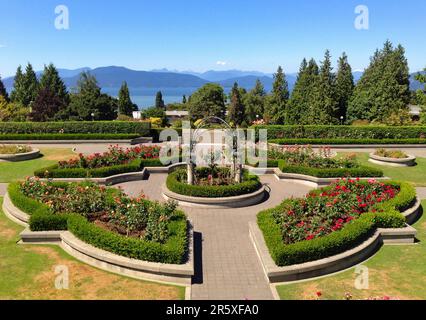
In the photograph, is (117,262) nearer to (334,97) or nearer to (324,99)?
(324,99)

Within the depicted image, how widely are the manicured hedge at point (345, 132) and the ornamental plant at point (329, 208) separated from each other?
15.6 m

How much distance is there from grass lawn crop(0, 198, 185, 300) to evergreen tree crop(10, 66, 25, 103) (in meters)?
59.8

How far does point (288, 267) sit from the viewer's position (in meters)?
9.30

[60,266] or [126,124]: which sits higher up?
[126,124]

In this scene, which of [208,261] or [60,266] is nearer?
[60,266]

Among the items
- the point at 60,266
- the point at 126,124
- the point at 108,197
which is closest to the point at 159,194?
the point at 108,197

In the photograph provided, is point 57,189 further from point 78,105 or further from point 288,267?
point 78,105

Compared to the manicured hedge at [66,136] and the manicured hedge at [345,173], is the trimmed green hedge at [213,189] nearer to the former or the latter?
the manicured hedge at [345,173]

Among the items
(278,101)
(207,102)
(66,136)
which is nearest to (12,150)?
(66,136)

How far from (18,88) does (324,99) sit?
2026 inches

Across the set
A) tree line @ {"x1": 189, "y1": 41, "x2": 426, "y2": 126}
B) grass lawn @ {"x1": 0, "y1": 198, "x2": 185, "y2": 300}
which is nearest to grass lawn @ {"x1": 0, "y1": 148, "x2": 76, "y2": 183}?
grass lawn @ {"x1": 0, "y1": 198, "x2": 185, "y2": 300}

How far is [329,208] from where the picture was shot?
12047mm
